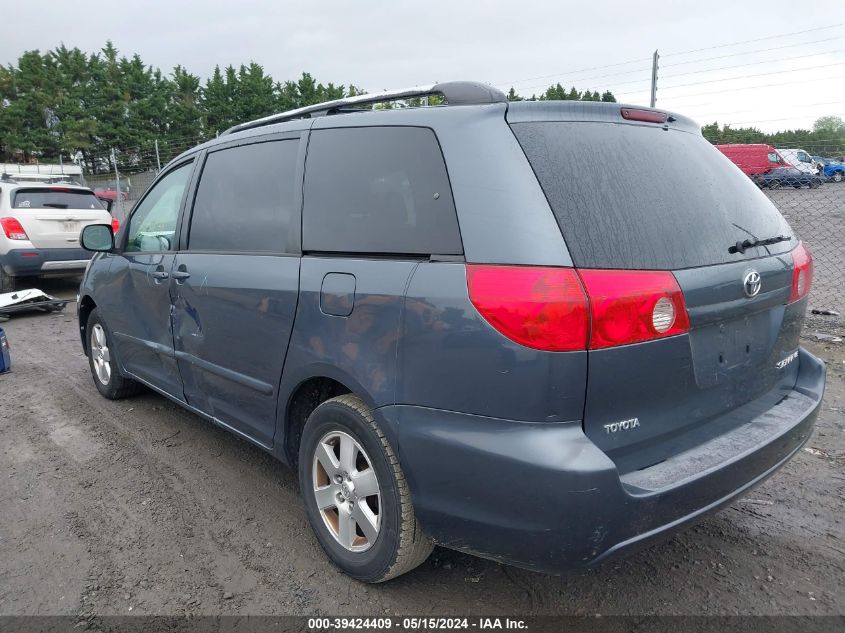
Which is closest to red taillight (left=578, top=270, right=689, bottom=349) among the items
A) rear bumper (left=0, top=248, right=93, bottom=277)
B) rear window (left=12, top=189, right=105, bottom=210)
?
rear bumper (left=0, top=248, right=93, bottom=277)

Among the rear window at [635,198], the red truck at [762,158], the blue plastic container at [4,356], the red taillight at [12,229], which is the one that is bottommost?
the blue plastic container at [4,356]

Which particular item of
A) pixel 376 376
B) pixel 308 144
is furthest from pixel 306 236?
pixel 376 376

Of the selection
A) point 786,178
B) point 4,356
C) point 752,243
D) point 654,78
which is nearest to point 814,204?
point 786,178

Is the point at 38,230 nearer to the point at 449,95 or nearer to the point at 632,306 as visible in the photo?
the point at 449,95

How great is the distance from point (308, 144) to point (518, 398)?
5.24 feet

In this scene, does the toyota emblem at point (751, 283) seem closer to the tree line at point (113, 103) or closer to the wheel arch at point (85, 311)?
the wheel arch at point (85, 311)

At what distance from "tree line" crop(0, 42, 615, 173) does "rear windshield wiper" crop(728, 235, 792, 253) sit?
157ft

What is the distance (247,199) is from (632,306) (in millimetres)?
2030

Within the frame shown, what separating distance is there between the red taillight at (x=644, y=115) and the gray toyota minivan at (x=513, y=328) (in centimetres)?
1

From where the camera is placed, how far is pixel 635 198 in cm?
203

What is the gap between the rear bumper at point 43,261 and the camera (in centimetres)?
875

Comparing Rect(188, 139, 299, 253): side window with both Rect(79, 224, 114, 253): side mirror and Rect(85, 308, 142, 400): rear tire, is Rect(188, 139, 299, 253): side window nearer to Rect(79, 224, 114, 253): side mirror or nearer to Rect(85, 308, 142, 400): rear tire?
Rect(79, 224, 114, 253): side mirror

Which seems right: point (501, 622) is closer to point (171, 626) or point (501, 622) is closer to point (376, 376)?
point (376, 376)

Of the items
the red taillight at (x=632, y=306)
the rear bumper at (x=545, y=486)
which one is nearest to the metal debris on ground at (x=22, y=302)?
the rear bumper at (x=545, y=486)
